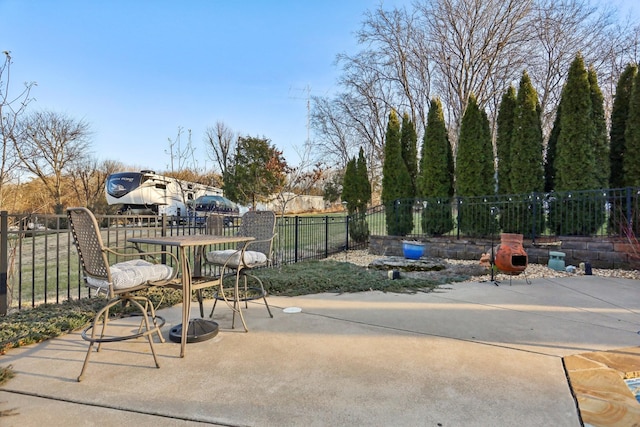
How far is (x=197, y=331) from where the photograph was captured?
278 centimetres

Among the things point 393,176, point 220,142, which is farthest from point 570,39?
point 220,142

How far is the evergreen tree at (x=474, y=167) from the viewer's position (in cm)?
816

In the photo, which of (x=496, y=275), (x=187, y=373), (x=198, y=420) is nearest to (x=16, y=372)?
(x=187, y=373)

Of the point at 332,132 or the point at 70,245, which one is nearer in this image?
the point at 70,245

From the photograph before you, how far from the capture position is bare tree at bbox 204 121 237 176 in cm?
2416

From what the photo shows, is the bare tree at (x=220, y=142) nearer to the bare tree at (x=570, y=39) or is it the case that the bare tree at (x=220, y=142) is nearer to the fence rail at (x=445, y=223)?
the fence rail at (x=445, y=223)

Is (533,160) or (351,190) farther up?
(533,160)

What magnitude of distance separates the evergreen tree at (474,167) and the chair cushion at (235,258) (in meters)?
6.32

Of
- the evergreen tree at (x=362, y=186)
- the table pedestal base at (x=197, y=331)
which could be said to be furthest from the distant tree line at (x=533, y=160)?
the table pedestal base at (x=197, y=331)

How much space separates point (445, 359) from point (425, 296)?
1967 mm

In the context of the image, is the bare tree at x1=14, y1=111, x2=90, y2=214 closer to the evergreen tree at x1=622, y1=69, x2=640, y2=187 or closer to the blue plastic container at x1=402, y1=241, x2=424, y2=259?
the blue plastic container at x1=402, y1=241, x2=424, y2=259

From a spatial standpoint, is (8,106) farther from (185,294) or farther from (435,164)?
(435,164)

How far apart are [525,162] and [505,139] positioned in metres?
0.89

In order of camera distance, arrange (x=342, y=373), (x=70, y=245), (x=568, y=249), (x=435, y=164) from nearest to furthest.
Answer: (x=342, y=373) → (x=70, y=245) → (x=568, y=249) → (x=435, y=164)
